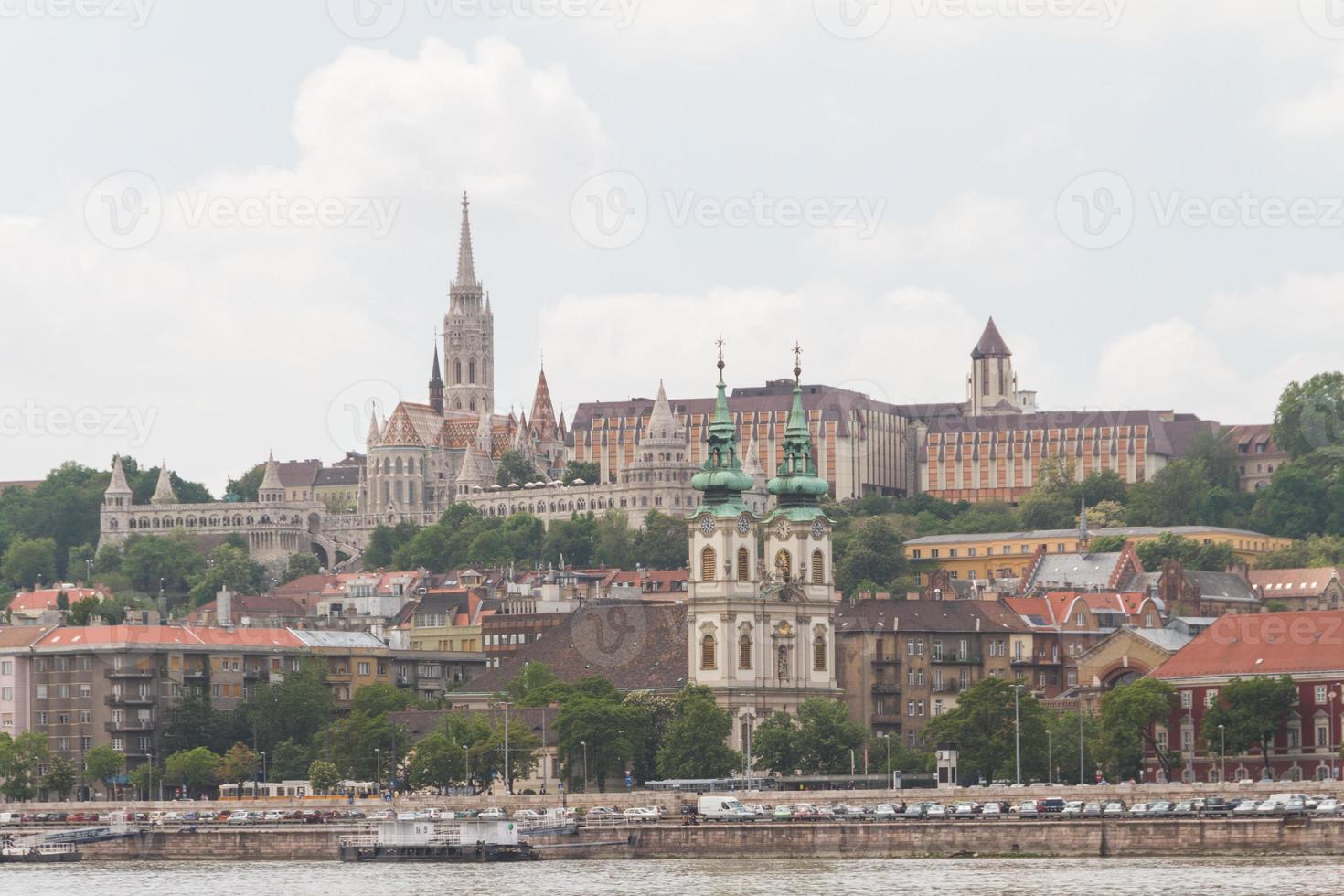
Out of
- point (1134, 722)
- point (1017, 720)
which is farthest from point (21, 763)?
point (1134, 722)

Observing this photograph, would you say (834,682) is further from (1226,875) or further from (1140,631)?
(1226,875)

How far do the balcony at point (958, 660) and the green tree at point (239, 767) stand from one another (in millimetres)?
31621

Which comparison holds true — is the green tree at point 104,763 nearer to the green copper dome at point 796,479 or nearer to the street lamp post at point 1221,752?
the green copper dome at point 796,479

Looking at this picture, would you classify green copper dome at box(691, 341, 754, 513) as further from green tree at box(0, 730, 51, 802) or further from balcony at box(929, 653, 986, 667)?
green tree at box(0, 730, 51, 802)

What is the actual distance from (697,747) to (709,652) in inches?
415

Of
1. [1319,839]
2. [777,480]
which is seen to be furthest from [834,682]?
[1319,839]

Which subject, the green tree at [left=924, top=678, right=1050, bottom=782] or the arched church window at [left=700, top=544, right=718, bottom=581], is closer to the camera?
the green tree at [left=924, top=678, right=1050, bottom=782]

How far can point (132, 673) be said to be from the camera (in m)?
166

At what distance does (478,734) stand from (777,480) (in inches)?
778

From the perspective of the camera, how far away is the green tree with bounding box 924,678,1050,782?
142 m

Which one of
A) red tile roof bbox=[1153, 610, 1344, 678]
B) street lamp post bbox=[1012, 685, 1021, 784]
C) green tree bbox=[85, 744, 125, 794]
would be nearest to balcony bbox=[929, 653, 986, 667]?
red tile roof bbox=[1153, 610, 1344, 678]

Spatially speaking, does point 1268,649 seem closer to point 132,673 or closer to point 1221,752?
point 1221,752

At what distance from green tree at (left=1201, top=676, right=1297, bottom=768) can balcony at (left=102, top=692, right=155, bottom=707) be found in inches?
2000

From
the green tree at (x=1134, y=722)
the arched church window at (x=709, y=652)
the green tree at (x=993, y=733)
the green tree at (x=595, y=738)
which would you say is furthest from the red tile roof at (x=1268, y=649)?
the green tree at (x=595, y=738)
